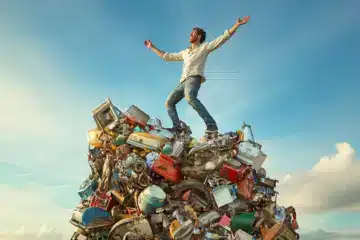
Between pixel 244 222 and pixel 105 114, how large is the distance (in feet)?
13.1

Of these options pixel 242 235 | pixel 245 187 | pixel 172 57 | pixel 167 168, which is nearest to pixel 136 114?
pixel 172 57

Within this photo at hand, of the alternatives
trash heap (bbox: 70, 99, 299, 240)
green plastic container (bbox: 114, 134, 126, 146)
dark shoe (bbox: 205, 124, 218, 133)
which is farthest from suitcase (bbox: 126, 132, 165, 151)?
dark shoe (bbox: 205, 124, 218, 133)

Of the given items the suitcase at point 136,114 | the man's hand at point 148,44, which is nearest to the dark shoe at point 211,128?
the suitcase at point 136,114

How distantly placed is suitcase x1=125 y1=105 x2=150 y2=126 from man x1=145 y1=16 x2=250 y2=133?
0.60 meters

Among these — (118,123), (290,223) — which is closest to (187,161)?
(118,123)

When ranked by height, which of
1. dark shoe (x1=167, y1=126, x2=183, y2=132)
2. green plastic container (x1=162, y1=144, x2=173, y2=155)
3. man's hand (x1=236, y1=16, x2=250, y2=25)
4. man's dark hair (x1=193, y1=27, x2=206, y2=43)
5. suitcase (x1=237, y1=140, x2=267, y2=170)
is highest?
man's dark hair (x1=193, y1=27, x2=206, y2=43)

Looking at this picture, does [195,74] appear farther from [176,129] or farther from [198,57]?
[176,129]

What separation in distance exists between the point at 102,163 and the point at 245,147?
3259 mm

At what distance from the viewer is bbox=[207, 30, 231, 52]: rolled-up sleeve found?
8.12 metres

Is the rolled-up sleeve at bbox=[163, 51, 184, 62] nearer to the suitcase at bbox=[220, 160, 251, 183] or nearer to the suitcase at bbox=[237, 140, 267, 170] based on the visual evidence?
the suitcase at bbox=[237, 140, 267, 170]

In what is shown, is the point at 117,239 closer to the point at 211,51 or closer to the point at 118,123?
the point at 118,123

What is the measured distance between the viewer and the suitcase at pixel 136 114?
8.56 metres

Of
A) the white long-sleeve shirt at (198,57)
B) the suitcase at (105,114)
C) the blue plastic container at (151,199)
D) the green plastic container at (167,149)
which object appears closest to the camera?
the blue plastic container at (151,199)

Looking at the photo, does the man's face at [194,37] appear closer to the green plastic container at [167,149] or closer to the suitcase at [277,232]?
the green plastic container at [167,149]
